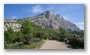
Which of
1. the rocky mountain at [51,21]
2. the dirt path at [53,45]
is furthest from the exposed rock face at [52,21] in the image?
the dirt path at [53,45]

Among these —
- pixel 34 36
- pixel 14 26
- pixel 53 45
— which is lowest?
pixel 53 45

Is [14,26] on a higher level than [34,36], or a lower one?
higher

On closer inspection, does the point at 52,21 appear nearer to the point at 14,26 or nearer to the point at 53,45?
the point at 53,45

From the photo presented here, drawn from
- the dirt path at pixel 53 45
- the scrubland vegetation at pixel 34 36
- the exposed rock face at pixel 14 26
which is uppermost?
the exposed rock face at pixel 14 26

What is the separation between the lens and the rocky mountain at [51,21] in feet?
15.5

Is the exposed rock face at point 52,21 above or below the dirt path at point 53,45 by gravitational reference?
above

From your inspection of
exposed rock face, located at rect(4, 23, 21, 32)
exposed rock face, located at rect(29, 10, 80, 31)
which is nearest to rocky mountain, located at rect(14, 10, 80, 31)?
exposed rock face, located at rect(29, 10, 80, 31)

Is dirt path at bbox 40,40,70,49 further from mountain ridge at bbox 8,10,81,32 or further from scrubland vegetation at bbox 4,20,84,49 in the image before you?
mountain ridge at bbox 8,10,81,32

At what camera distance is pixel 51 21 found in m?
4.76

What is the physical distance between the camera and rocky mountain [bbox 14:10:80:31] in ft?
15.5

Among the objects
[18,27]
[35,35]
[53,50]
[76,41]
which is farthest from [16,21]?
[76,41]

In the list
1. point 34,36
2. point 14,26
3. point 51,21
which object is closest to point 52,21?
point 51,21

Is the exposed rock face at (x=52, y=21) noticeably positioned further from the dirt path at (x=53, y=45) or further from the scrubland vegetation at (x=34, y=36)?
the dirt path at (x=53, y=45)

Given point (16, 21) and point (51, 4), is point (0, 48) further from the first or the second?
point (51, 4)
